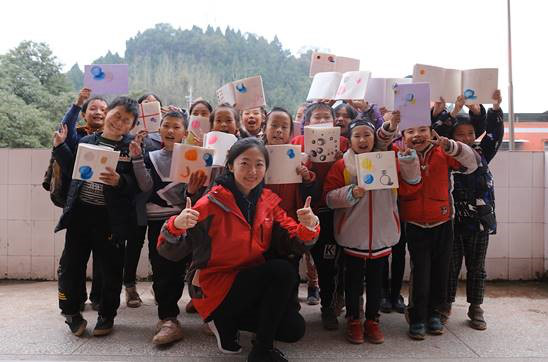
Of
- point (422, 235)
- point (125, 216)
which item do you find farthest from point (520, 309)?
→ point (125, 216)

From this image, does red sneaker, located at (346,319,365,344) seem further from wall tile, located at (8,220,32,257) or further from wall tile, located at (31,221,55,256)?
wall tile, located at (8,220,32,257)

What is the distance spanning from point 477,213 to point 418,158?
688 millimetres

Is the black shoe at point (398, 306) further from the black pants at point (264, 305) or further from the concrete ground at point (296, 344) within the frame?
the black pants at point (264, 305)

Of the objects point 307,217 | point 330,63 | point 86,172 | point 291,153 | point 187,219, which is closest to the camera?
point 187,219

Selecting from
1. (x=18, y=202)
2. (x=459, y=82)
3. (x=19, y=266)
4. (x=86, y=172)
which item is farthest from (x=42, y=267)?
(x=459, y=82)

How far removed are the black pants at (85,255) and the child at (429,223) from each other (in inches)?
78.2

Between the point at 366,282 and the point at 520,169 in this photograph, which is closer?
the point at 366,282

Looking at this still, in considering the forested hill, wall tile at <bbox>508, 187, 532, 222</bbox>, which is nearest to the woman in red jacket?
wall tile at <bbox>508, 187, 532, 222</bbox>

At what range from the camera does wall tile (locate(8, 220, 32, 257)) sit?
4.52 meters

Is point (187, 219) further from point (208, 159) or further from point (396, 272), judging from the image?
point (396, 272)

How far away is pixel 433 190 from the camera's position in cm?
300

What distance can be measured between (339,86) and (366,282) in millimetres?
1596

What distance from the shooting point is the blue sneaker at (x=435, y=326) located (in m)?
3.03

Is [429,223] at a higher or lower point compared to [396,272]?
higher
